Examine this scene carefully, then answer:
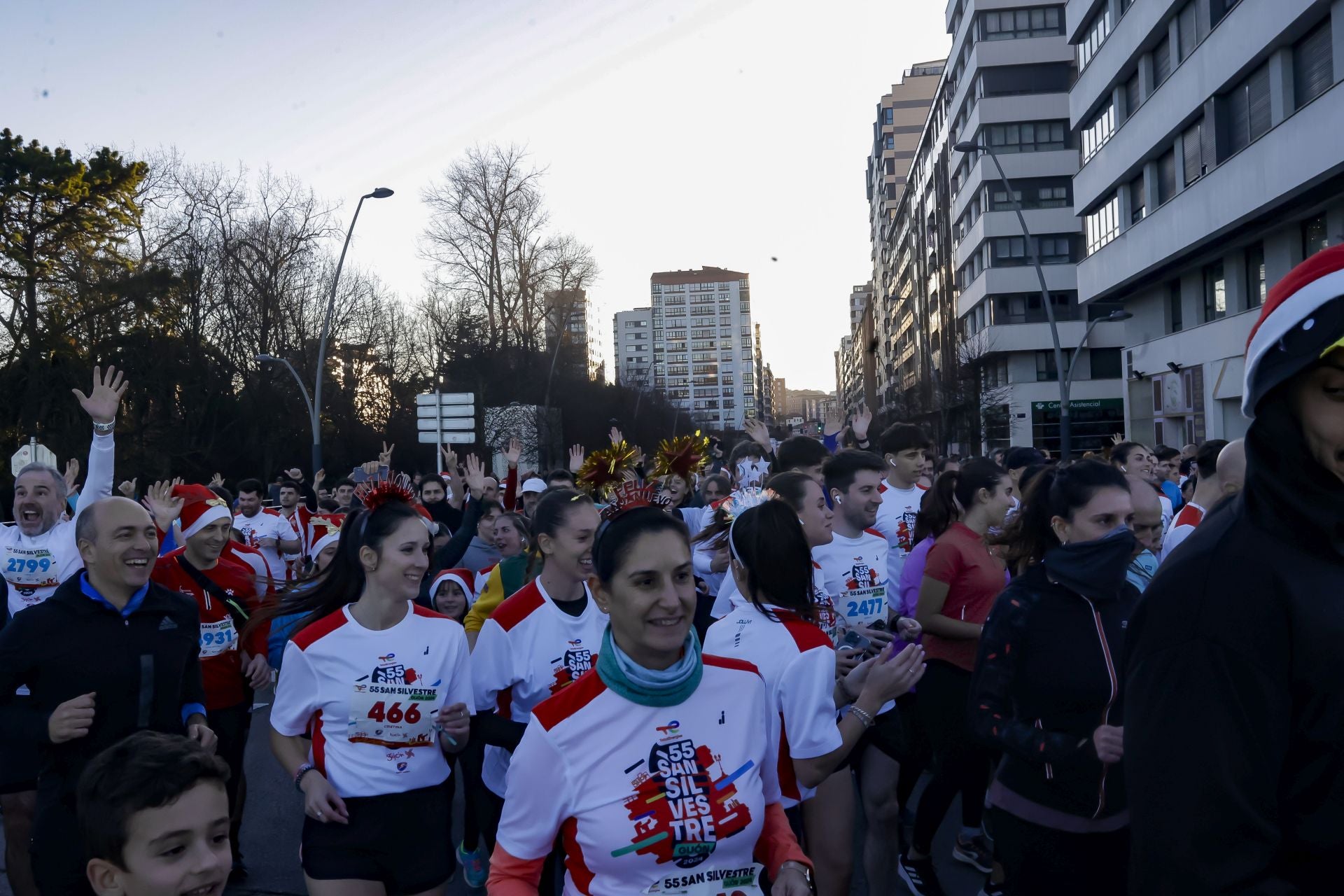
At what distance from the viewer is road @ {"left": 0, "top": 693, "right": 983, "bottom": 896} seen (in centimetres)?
575

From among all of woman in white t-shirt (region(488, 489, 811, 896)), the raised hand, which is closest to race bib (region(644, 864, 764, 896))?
woman in white t-shirt (region(488, 489, 811, 896))

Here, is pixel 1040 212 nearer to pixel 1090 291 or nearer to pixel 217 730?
pixel 1090 291

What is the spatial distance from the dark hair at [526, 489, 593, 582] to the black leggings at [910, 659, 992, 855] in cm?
206

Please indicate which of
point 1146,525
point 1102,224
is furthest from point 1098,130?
point 1146,525

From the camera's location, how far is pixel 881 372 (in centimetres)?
11681

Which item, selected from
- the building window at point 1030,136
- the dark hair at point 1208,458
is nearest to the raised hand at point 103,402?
the dark hair at point 1208,458

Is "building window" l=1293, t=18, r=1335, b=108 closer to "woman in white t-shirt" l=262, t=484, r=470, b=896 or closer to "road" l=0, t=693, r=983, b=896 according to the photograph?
"road" l=0, t=693, r=983, b=896

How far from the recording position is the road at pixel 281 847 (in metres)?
5.75

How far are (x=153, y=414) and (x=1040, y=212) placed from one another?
40980 millimetres

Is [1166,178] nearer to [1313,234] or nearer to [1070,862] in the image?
[1313,234]

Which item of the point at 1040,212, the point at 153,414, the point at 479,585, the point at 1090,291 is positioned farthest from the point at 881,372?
the point at 479,585

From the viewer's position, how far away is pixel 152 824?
2.49m

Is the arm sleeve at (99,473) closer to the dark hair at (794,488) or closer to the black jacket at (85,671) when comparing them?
the black jacket at (85,671)

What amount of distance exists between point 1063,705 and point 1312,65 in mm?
22686
